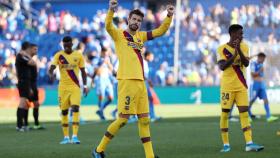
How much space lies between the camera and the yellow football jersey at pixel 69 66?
614 inches

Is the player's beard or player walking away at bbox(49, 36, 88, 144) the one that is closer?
the player's beard

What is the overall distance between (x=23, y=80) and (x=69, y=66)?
4435 millimetres

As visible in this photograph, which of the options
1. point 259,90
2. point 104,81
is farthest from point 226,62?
point 104,81

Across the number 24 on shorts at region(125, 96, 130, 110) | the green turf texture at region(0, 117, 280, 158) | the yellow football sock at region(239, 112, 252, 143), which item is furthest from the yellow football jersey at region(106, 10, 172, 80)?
the yellow football sock at region(239, 112, 252, 143)

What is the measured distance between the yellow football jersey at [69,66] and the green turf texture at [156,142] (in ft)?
4.07

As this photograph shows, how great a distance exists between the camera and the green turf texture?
12.6 metres

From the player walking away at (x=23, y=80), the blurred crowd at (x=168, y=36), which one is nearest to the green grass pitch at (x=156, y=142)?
the player walking away at (x=23, y=80)

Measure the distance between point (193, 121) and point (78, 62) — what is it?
7245 millimetres

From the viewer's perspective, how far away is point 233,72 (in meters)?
13.0

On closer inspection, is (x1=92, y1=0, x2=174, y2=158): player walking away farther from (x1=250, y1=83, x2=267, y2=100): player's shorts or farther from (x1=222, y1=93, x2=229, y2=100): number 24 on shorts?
(x1=250, y1=83, x2=267, y2=100): player's shorts

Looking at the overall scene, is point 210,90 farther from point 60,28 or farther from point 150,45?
point 60,28

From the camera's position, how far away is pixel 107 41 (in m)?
38.2

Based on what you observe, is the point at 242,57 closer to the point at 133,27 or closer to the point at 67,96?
the point at 133,27

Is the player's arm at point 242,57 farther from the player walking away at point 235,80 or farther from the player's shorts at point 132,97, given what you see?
the player's shorts at point 132,97
